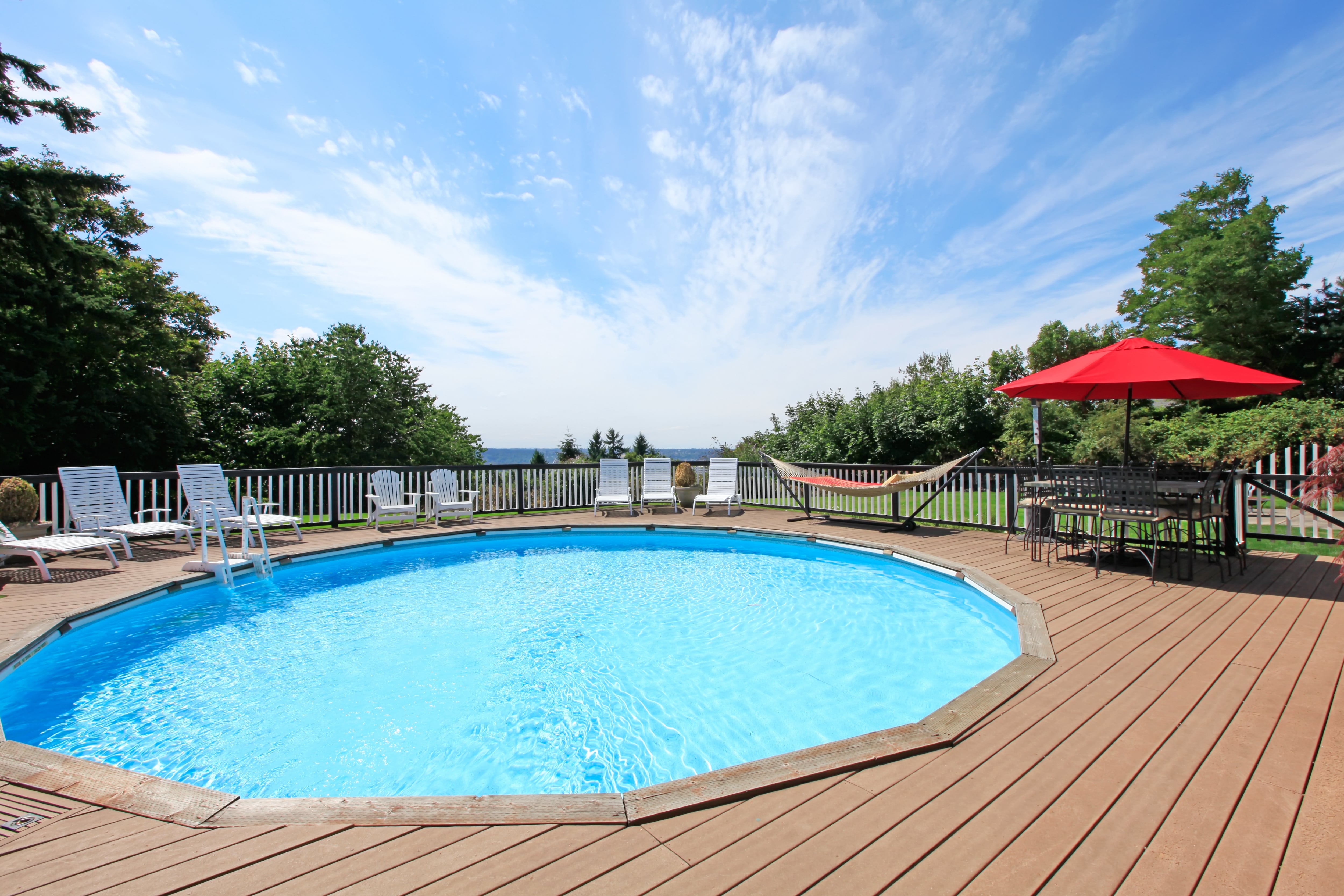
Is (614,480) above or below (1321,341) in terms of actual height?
below

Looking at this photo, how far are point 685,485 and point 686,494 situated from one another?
1.01 ft

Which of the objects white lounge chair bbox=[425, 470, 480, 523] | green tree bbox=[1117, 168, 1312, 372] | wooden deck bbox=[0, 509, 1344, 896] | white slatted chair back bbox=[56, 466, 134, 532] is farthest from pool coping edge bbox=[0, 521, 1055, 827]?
green tree bbox=[1117, 168, 1312, 372]

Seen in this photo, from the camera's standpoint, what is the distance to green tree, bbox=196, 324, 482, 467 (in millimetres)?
14359

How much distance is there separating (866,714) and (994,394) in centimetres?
1561

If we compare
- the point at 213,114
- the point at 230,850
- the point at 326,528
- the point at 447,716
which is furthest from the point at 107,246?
the point at 230,850

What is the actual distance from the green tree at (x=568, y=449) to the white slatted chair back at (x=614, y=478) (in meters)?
16.0

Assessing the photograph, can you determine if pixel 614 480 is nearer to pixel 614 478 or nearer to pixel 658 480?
pixel 614 478

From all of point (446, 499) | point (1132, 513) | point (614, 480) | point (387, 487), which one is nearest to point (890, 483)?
point (1132, 513)

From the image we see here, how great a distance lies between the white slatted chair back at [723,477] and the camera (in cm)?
1020

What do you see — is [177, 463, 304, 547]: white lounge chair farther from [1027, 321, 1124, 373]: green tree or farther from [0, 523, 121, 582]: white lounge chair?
[1027, 321, 1124, 373]: green tree

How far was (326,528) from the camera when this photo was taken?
8367mm

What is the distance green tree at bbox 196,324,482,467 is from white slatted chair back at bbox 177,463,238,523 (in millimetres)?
7816

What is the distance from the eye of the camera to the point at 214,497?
6.67 meters

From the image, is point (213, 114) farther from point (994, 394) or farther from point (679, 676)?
point (994, 394)
